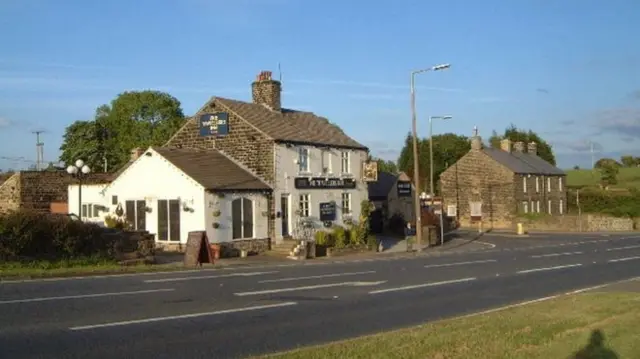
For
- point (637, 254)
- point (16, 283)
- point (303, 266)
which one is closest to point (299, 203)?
point (303, 266)

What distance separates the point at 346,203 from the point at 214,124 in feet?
28.5

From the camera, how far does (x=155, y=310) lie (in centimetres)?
1345

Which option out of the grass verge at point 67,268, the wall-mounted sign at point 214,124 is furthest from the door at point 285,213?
the grass verge at point 67,268

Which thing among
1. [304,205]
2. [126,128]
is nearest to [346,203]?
[304,205]

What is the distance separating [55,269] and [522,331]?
15.8 meters

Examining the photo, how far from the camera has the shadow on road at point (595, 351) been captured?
332 inches

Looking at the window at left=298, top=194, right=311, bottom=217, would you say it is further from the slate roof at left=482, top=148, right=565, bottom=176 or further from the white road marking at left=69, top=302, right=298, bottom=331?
the slate roof at left=482, top=148, right=565, bottom=176

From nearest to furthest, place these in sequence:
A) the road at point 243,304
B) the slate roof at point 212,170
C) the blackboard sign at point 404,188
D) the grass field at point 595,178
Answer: the road at point 243,304 < the slate roof at point 212,170 < the blackboard sign at point 404,188 < the grass field at point 595,178

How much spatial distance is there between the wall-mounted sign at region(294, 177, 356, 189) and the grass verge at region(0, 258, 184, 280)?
1332cm

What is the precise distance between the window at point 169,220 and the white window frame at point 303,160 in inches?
291

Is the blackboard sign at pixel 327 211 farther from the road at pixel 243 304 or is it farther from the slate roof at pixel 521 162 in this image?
the slate roof at pixel 521 162

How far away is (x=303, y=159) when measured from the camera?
1495 inches

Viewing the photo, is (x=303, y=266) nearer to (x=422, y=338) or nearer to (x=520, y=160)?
(x=422, y=338)

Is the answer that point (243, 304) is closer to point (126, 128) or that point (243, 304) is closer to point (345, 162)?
point (345, 162)
